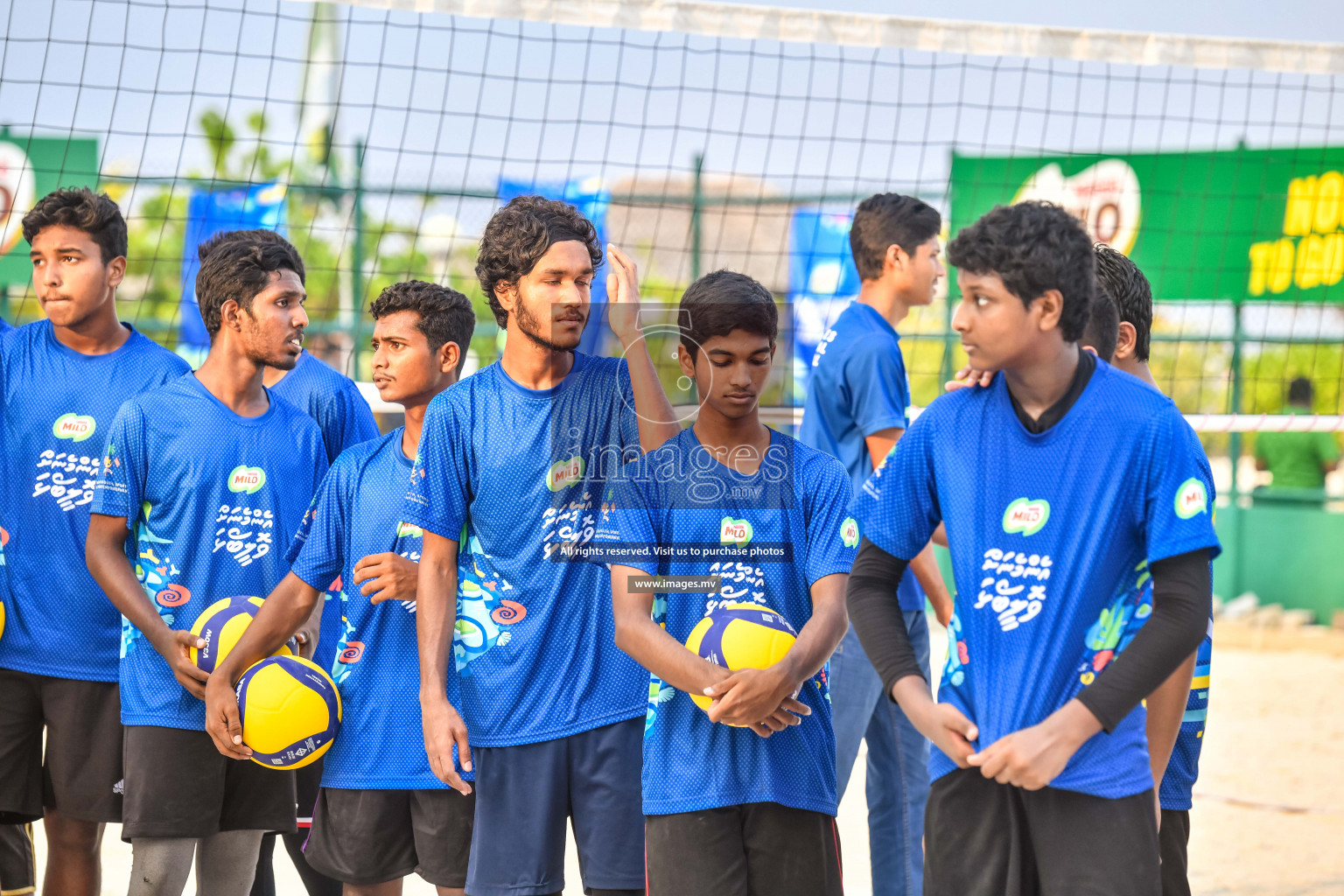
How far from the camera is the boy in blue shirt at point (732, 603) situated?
94.4 inches

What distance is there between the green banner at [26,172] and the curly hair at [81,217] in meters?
6.24

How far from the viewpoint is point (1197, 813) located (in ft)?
18.2

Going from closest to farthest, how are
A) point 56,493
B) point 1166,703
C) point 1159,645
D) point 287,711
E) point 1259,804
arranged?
point 1159,645, point 1166,703, point 287,711, point 56,493, point 1259,804

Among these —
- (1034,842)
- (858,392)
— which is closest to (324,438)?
(858,392)

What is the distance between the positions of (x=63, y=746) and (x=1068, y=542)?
2.74 m

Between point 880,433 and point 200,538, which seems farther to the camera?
point 880,433

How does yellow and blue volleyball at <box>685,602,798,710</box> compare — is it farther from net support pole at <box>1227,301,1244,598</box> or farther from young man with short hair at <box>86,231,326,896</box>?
net support pole at <box>1227,301,1244,598</box>

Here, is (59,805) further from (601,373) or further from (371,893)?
(601,373)

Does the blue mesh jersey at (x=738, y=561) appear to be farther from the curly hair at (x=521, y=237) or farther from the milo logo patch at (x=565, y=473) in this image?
the curly hair at (x=521, y=237)

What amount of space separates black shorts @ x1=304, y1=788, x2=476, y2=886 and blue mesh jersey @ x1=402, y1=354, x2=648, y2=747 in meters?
0.37

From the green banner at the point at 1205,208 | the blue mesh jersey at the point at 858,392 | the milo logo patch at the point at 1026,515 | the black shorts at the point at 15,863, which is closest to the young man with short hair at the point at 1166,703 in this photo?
the milo logo patch at the point at 1026,515

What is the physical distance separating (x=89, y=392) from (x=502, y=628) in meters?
1.60

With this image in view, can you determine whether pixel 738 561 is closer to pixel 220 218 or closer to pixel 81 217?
pixel 81 217

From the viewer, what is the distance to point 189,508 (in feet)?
10.6
